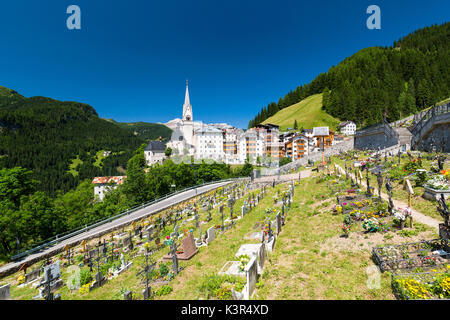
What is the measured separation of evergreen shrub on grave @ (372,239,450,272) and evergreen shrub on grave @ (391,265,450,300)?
19.5 inches

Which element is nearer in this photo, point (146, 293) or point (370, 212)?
point (146, 293)

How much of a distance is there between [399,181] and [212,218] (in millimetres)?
13856

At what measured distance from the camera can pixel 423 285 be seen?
18.0 ft

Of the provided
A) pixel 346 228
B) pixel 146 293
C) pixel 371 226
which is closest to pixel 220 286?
pixel 146 293

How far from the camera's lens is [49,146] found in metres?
145

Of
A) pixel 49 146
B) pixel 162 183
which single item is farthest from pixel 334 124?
pixel 49 146

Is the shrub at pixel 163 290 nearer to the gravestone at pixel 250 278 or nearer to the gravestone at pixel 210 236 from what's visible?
the gravestone at pixel 250 278

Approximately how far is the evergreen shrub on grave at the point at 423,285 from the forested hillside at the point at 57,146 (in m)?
122

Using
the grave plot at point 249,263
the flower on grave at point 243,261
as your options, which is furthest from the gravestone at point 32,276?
the flower on grave at point 243,261

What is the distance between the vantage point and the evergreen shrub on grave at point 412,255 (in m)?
6.72

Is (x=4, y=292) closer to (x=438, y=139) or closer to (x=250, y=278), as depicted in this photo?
(x=250, y=278)

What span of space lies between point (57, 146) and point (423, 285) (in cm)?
18371
